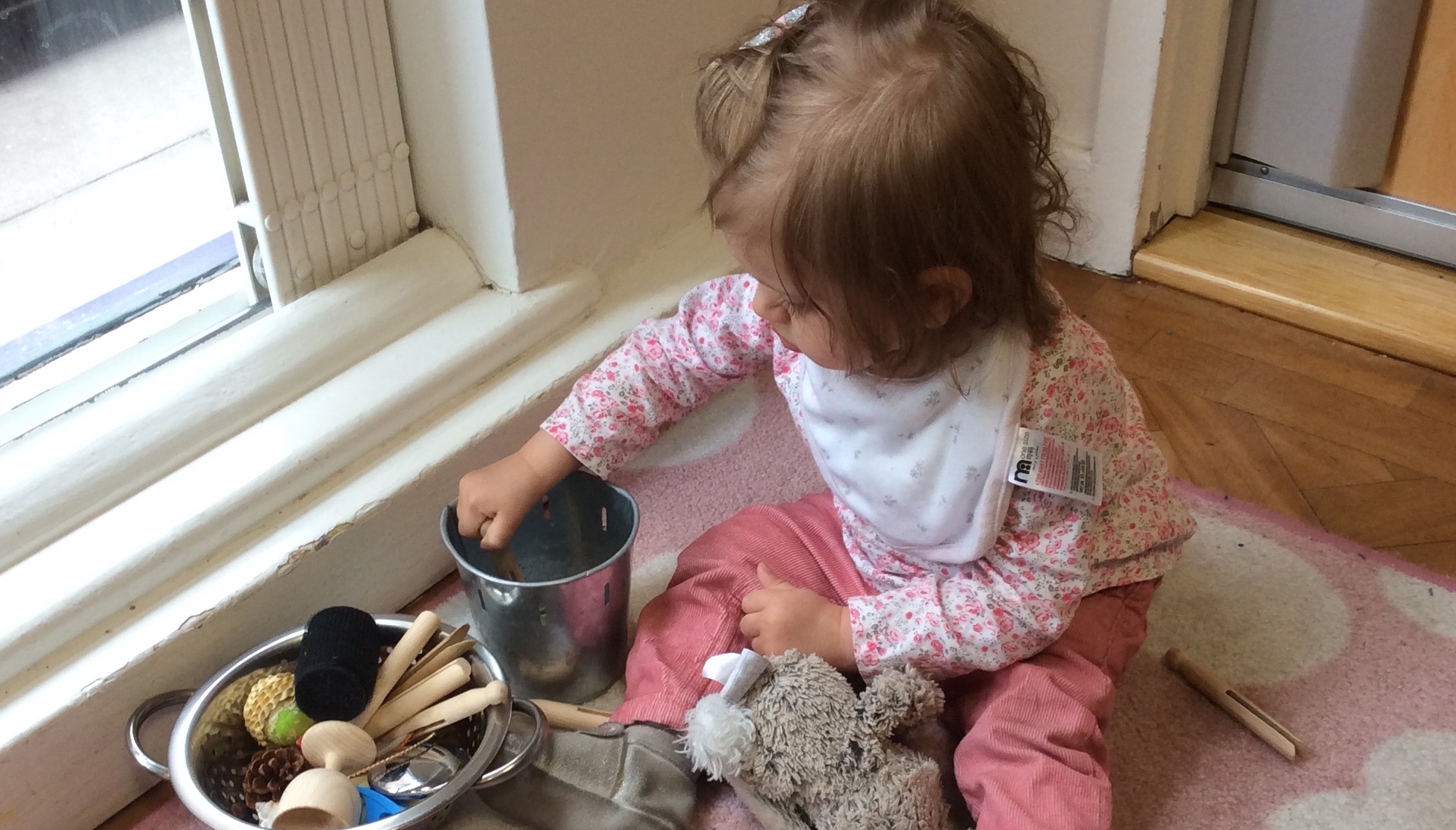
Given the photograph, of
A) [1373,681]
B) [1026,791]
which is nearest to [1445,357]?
[1373,681]

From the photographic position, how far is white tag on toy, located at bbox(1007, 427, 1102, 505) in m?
0.76

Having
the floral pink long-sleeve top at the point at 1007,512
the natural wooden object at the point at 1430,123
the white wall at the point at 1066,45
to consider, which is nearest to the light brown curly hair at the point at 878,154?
the floral pink long-sleeve top at the point at 1007,512

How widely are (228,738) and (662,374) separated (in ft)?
1.17

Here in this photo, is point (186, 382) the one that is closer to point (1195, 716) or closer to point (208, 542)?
point (208, 542)

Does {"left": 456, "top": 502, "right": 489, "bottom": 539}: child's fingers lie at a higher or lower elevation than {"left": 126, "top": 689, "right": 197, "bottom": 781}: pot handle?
higher

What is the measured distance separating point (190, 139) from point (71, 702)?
0.41m

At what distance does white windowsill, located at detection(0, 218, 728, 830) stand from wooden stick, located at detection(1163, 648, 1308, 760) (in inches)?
19.6

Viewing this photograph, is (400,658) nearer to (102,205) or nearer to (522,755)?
(522,755)

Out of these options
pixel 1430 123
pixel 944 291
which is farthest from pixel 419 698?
pixel 1430 123

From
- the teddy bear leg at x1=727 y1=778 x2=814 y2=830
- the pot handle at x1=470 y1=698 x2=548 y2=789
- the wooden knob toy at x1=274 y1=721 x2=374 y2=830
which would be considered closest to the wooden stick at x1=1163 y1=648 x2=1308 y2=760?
the teddy bear leg at x1=727 y1=778 x2=814 y2=830

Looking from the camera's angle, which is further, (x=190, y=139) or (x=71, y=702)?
(x=190, y=139)

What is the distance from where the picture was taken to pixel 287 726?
2.60 feet

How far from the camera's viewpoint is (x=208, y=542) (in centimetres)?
88

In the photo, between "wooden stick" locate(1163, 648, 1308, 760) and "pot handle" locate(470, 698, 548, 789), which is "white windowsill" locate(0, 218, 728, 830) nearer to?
"pot handle" locate(470, 698, 548, 789)
